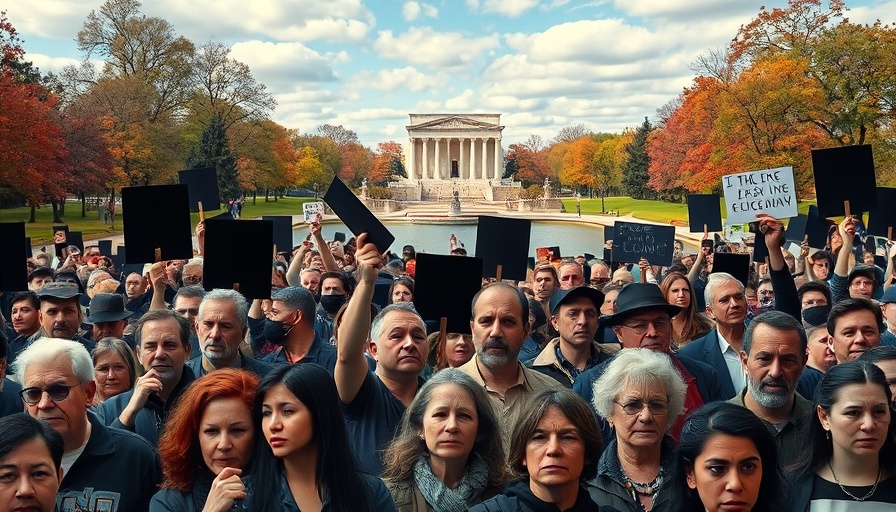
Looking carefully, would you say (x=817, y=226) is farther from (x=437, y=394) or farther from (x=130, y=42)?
(x=130, y=42)

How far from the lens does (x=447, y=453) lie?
13.4ft

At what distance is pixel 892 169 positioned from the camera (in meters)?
40.7

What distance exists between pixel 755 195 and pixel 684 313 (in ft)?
8.75

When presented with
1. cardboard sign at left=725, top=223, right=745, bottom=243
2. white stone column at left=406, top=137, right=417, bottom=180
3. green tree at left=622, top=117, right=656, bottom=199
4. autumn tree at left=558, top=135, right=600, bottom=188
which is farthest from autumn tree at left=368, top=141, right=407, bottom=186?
cardboard sign at left=725, top=223, right=745, bottom=243

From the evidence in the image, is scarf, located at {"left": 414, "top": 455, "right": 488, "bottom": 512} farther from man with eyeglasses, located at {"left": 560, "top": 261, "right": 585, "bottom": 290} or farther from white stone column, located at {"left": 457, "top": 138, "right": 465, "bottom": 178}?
white stone column, located at {"left": 457, "top": 138, "right": 465, "bottom": 178}

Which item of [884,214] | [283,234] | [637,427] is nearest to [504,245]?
[637,427]

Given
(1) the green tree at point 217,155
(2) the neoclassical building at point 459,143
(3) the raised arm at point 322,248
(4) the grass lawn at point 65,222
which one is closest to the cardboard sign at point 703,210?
(3) the raised arm at point 322,248

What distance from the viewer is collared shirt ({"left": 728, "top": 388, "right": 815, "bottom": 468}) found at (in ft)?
14.8

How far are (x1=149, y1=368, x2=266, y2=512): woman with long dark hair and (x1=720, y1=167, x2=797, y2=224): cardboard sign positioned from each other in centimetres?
760

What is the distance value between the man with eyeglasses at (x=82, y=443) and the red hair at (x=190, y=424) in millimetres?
513

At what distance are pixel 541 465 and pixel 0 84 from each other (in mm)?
36238

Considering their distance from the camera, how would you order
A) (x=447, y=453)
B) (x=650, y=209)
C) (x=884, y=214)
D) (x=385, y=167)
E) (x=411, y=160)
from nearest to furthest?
(x=447, y=453)
(x=884, y=214)
(x=650, y=209)
(x=411, y=160)
(x=385, y=167)

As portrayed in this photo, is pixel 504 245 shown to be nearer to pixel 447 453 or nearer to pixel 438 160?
pixel 447 453

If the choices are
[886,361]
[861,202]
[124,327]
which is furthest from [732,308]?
[124,327]
